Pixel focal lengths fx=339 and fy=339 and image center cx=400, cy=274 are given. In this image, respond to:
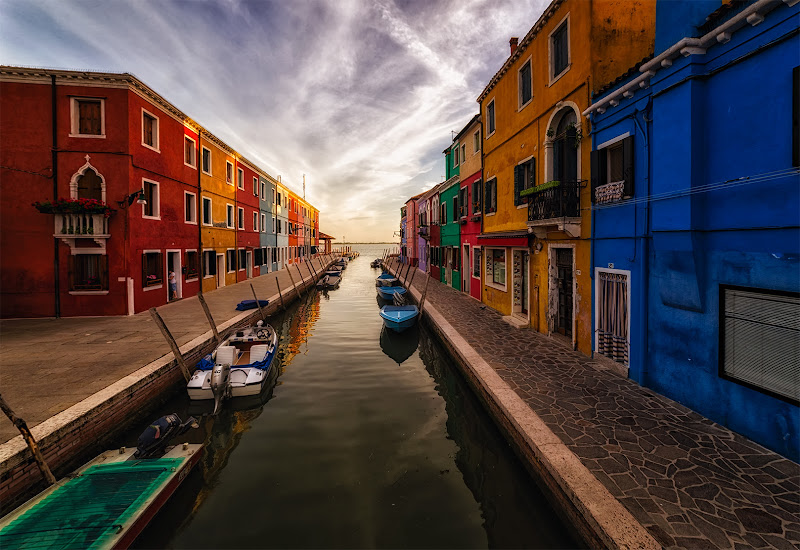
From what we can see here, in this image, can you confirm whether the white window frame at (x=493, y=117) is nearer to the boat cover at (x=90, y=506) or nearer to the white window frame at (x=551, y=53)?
the white window frame at (x=551, y=53)

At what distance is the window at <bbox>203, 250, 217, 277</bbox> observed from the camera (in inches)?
890

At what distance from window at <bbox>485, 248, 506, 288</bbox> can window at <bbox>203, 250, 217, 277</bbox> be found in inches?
716

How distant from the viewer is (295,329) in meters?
17.5

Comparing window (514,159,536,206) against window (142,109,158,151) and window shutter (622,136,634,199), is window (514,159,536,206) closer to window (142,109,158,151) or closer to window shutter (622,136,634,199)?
window shutter (622,136,634,199)

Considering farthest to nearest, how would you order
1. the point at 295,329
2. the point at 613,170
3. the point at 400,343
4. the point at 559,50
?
the point at 295,329
the point at 400,343
the point at 559,50
the point at 613,170

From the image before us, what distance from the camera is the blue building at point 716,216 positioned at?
4.99 meters

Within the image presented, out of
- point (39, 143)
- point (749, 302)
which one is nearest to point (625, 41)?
point (749, 302)

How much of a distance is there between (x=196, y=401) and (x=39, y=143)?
1376 centimetres

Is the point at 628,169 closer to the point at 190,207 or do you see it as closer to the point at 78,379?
the point at 78,379

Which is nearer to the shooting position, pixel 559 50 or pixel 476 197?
pixel 559 50

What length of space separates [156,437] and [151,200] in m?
14.8

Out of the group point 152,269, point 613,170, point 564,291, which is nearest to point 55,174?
point 152,269

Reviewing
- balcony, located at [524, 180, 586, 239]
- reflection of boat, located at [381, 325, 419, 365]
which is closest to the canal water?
reflection of boat, located at [381, 325, 419, 365]

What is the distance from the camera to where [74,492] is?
4.98 m
